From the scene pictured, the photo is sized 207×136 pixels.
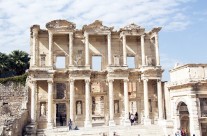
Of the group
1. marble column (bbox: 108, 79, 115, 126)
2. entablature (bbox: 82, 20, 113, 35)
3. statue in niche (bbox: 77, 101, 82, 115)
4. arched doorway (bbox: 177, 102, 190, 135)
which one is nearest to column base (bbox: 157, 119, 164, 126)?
marble column (bbox: 108, 79, 115, 126)

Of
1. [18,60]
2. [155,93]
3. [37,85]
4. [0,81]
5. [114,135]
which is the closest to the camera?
[114,135]

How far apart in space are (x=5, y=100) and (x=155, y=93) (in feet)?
56.1

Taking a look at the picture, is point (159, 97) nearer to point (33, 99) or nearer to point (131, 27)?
point (131, 27)

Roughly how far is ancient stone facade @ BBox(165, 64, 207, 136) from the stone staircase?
6.58m

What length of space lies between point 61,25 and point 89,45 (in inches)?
152

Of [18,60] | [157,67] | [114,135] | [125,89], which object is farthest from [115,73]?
[18,60]

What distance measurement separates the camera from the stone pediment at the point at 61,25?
107 ft

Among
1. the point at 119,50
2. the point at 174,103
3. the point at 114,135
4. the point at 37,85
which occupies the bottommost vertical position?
the point at 114,135

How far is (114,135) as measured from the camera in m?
27.5

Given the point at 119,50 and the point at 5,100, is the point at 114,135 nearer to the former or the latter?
the point at 119,50

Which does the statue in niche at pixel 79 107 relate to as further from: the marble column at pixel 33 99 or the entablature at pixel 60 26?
the entablature at pixel 60 26

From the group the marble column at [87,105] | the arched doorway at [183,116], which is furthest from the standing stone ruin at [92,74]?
the arched doorway at [183,116]

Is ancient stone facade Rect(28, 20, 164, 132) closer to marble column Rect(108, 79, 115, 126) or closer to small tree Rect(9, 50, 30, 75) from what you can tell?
marble column Rect(108, 79, 115, 126)

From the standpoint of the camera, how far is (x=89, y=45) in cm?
3462
